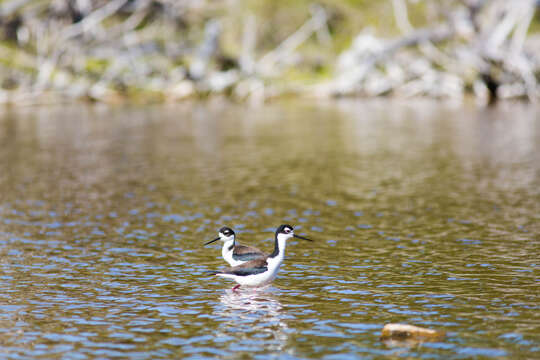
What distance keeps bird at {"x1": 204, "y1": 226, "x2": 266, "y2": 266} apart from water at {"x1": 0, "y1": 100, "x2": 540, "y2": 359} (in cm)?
90

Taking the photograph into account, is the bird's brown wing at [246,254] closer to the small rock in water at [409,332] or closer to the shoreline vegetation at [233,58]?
the small rock in water at [409,332]

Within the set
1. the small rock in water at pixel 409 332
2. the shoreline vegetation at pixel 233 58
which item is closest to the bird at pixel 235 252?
the small rock in water at pixel 409 332

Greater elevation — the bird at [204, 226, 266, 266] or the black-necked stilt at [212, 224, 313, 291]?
the bird at [204, 226, 266, 266]

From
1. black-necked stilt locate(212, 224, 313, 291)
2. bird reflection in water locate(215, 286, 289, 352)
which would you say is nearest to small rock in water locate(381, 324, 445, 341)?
bird reflection in water locate(215, 286, 289, 352)

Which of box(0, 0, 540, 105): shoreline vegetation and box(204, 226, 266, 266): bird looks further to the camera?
box(0, 0, 540, 105): shoreline vegetation

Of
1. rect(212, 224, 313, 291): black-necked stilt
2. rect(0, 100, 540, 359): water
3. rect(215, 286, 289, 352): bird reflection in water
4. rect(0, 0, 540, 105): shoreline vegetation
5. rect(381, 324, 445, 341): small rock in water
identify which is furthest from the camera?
rect(0, 0, 540, 105): shoreline vegetation

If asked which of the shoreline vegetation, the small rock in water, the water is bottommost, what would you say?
the small rock in water

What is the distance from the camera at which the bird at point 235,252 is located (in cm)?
2406

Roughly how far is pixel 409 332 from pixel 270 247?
1177 centimetres

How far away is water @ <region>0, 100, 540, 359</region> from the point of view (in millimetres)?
18969

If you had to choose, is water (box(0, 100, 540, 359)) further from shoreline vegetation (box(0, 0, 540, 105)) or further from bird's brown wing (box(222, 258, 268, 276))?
shoreline vegetation (box(0, 0, 540, 105))

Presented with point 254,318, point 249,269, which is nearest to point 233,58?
point 249,269

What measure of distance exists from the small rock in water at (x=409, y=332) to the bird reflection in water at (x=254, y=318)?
2526 millimetres

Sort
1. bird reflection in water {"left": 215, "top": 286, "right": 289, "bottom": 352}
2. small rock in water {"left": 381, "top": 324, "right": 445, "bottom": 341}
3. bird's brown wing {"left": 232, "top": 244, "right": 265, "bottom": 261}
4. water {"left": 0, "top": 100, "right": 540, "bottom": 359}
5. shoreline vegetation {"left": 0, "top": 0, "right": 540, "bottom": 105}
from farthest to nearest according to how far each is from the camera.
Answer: shoreline vegetation {"left": 0, "top": 0, "right": 540, "bottom": 105}
bird's brown wing {"left": 232, "top": 244, "right": 265, "bottom": 261}
water {"left": 0, "top": 100, "right": 540, "bottom": 359}
bird reflection in water {"left": 215, "top": 286, "right": 289, "bottom": 352}
small rock in water {"left": 381, "top": 324, "right": 445, "bottom": 341}
